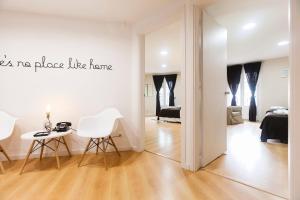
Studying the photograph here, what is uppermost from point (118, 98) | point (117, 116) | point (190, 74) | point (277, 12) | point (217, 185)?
point (277, 12)

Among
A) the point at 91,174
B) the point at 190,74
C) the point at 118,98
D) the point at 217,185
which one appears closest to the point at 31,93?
the point at 118,98

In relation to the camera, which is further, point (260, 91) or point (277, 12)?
point (260, 91)

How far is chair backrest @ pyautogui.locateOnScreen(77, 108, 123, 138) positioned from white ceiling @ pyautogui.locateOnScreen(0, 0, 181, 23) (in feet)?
5.32

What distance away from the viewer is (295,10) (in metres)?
1.48

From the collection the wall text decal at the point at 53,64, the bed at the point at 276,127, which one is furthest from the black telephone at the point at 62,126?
the bed at the point at 276,127

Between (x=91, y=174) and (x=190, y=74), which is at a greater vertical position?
(x=190, y=74)

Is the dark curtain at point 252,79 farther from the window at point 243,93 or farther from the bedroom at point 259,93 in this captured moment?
the window at point 243,93

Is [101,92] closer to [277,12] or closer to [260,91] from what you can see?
[277,12]

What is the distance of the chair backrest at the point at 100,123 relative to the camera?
271 cm

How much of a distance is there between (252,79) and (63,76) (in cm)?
680

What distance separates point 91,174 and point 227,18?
10.6ft

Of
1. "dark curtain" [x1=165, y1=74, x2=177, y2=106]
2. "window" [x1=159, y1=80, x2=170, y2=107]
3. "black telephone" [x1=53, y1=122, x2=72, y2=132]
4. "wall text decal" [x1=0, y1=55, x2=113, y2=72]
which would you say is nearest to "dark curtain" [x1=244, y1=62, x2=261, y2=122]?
"dark curtain" [x1=165, y1=74, x2=177, y2=106]

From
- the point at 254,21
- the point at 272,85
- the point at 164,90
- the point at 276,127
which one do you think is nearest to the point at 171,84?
Result: the point at 164,90

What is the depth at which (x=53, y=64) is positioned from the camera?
9.70 feet
